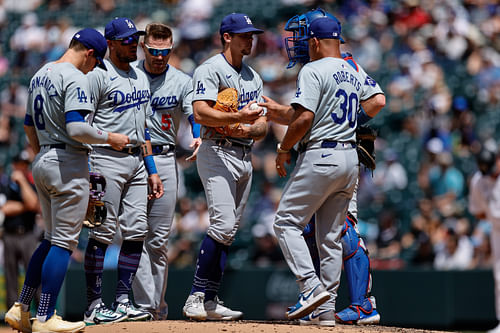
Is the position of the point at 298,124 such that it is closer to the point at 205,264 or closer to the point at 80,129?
the point at 205,264

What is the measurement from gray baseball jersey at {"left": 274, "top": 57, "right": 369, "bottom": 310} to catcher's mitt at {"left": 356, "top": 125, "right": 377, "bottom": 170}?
1.85 feet

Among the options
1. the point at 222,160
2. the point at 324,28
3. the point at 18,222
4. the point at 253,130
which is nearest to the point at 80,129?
the point at 222,160

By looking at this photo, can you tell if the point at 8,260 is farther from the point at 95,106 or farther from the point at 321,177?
the point at 321,177

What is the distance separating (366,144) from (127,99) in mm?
1937

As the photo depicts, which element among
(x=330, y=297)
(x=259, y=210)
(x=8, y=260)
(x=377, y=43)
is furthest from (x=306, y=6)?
(x=330, y=297)

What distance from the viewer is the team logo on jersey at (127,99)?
→ 6.22 metres

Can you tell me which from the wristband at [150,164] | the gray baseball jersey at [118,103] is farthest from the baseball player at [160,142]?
the gray baseball jersey at [118,103]

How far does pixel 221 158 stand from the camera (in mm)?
6242

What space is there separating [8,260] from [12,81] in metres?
6.23

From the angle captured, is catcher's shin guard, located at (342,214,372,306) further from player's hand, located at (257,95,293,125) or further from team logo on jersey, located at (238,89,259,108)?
team logo on jersey, located at (238,89,259,108)

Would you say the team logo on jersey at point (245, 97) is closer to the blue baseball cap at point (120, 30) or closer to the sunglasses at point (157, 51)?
the sunglasses at point (157, 51)

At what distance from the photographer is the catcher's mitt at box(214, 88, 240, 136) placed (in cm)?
616

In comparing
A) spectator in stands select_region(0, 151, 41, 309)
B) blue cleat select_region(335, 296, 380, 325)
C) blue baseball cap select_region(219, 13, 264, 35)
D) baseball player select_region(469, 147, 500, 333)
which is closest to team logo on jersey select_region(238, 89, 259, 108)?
blue baseball cap select_region(219, 13, 264, 35)

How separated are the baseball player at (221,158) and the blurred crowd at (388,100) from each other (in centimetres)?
536
